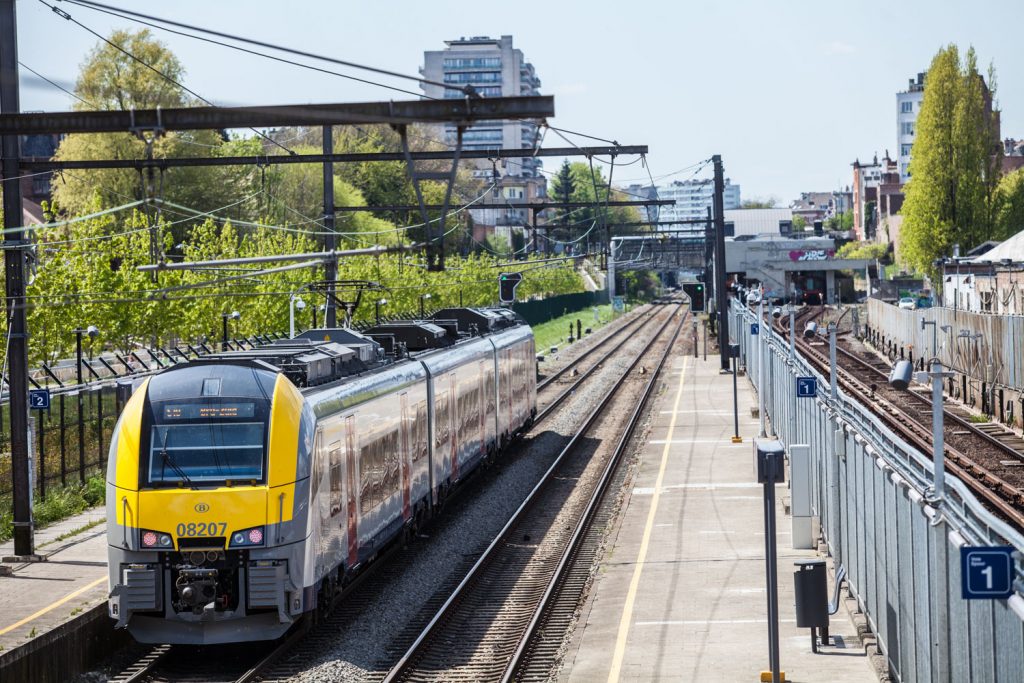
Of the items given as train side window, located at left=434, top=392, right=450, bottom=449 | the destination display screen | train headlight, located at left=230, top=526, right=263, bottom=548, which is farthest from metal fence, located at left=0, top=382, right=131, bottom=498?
train headlight, located at left=230, top=526, right=263, bottom=548

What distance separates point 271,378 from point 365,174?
278 feet

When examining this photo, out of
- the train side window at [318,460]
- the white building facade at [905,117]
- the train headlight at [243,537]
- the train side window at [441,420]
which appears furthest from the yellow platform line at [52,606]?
the white building facade at [905,117]

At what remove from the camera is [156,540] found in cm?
1430

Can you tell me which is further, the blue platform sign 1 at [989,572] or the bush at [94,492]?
the bush at [94,492]

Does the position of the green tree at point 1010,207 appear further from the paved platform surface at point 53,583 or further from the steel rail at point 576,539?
the paved platform surface at point 53,583

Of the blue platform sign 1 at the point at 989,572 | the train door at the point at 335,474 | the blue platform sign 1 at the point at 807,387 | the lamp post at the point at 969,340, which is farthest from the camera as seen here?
the lamp post at the point at 969,340

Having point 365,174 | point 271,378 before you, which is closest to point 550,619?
point 271,378

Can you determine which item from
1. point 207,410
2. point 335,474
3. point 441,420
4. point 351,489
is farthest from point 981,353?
point 207,410

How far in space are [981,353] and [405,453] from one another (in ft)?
74.2

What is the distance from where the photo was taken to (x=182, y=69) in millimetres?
71812

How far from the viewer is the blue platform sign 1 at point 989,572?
780cm

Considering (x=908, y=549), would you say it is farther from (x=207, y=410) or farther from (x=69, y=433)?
(x=69, y=433)

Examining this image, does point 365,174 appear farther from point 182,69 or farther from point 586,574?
point 586,574

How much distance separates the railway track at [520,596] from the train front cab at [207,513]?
1733 millimetres
